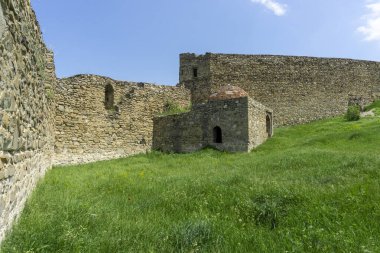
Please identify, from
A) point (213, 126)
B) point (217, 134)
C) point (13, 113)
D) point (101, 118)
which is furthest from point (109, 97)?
point (13, 113)

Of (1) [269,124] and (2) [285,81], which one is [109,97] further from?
(2) [285,81]

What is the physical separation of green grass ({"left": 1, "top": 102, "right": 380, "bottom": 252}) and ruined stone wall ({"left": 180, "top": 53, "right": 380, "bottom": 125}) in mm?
17853

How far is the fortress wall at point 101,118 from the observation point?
578 inches

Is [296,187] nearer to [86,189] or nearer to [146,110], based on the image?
[86,189]

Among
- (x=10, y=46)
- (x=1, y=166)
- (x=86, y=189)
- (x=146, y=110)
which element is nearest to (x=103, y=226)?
(x=1, y=166)

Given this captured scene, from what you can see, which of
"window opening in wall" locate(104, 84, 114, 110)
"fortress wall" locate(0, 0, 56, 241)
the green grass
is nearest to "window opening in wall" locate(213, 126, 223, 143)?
"window opening in wall" locate(104, 84, 114, 110)

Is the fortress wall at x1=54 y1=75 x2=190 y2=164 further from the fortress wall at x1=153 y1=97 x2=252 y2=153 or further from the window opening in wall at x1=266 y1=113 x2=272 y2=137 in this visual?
the window opening in wall at x1=266 y1=113 x2=272 y2=137

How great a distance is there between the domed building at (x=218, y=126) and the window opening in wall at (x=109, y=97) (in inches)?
109

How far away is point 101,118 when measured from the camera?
16312 millimetres

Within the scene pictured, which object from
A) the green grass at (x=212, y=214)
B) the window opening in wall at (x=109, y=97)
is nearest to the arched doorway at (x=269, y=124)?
the window opening in wall at (x=109, y=97)

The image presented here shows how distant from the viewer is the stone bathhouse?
4379mm

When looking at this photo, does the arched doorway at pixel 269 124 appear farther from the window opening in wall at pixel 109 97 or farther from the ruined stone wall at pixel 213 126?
the window opening in wall at pixel 109 97

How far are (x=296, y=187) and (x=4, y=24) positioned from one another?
217 inches

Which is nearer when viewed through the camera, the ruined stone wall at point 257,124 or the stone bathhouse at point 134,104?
the stone bathhouse at point 134,104
